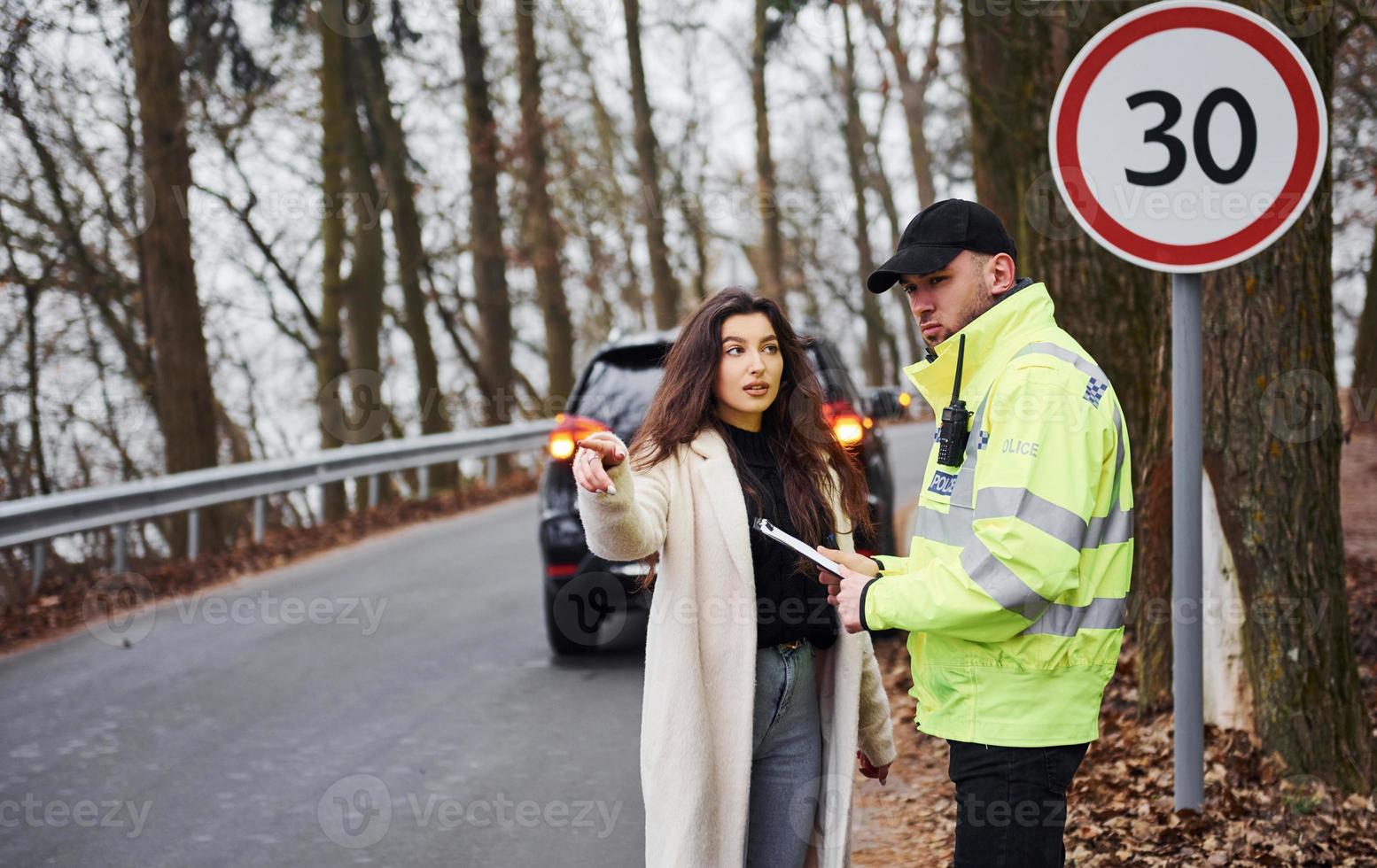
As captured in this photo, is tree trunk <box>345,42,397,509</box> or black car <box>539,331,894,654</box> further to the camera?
tree trunk <box>345,42,397,509</box>

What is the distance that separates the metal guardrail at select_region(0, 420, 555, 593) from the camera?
33.7ft

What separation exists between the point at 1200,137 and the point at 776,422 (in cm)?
155

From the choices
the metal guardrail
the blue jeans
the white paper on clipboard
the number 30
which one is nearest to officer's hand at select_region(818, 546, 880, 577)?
the white paper on clipboard

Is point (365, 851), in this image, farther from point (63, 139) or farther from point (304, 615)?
point (63, 139)

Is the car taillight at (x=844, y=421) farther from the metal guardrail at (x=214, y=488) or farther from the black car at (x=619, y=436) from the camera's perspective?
the metal guardrail at (x=214, y=488)

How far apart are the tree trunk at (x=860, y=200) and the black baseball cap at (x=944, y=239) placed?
2313 centimetres

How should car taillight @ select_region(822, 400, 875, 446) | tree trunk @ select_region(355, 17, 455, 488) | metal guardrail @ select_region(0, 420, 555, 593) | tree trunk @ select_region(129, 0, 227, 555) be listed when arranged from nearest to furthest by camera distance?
car taillight @ select_region(822, 400, 875, 446) < metal guardrail @ select_region(0, 420, 555, 593) < tree trunk @ select_region(129, 0, 227, 555) < tree trunk @ select_region(355, 17, 455, 488)

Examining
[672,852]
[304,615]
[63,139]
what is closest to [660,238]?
[63,139]

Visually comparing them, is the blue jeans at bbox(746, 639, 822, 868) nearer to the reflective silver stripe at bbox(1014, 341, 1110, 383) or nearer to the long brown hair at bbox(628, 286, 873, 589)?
the long brown hair at bbox(628, 286, 873, 589)

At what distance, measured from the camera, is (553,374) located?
23422mm

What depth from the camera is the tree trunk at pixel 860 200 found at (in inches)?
1247

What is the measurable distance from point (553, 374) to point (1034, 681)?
21.1 metres

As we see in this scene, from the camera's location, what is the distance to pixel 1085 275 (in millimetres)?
7910

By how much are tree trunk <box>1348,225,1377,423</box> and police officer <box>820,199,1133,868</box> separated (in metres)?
10.5
